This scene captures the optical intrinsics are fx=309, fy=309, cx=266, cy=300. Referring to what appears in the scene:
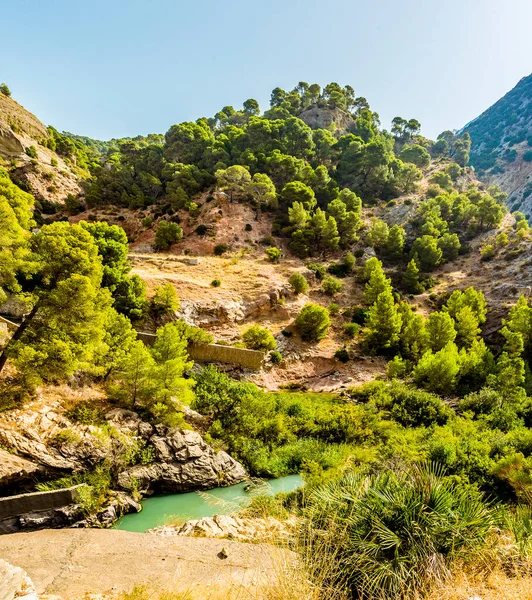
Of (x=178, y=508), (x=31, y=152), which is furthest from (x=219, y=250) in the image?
(x=31, y=152)

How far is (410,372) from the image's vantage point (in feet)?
104

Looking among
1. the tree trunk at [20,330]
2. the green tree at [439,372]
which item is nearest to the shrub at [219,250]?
the green tree at [439,372]

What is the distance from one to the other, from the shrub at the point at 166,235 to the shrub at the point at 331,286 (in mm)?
22870

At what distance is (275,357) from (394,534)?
90.7 feet

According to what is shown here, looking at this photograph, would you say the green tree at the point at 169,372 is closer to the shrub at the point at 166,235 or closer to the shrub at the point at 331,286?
the shrub at the point at 331,286

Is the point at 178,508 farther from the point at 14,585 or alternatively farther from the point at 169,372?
the point at 14,585

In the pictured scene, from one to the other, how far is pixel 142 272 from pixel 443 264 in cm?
4781

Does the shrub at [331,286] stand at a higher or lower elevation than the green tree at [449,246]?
higher

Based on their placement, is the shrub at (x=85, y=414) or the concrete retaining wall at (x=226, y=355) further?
the concrete retaining wall at (x=226, y=355)

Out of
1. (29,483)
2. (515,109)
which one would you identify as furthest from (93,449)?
(515,109)

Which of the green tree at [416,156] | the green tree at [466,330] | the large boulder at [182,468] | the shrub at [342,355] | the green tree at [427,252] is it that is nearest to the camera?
the large boulder at [182,468]

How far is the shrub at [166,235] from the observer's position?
46.2m

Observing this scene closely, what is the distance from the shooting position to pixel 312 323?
117 feet

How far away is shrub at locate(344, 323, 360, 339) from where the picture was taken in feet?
123
